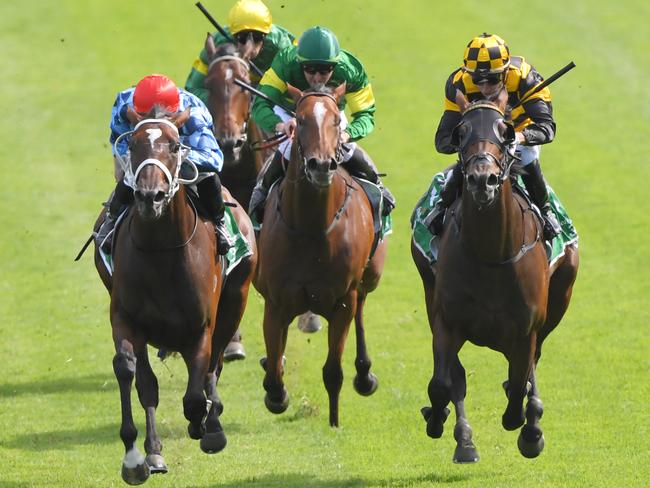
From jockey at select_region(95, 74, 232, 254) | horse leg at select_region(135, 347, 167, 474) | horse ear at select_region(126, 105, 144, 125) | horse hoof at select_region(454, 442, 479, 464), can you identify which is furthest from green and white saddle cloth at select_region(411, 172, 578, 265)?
horse ear at select_region(126, 105, 144, 125)

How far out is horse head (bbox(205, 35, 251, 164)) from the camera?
1334 centimetres

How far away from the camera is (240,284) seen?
11047 mm

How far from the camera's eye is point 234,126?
1341 cm

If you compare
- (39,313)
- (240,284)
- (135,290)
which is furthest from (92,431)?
(39,313)

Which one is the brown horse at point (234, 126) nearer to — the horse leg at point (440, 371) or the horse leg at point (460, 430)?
the horse leg at point (460, 430)

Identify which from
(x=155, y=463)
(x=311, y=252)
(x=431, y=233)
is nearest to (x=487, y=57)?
(x=431, y=233)

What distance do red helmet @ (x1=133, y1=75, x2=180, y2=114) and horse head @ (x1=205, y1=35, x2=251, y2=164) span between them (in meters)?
3.63

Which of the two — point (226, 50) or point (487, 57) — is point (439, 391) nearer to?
point (487, 57)

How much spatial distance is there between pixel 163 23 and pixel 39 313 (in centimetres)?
1490

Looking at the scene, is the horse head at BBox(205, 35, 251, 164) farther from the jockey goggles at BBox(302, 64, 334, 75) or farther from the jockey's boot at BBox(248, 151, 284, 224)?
the jockey goggles at BBox(302, 64, 334, 75)

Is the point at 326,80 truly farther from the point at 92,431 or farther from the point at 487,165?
the point at 92,431

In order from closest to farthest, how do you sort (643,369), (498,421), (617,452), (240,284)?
(240,284), (617,452), (498,421), (643,369)

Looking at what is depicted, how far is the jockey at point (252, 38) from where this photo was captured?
14398mm

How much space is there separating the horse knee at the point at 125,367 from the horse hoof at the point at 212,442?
1293mm
